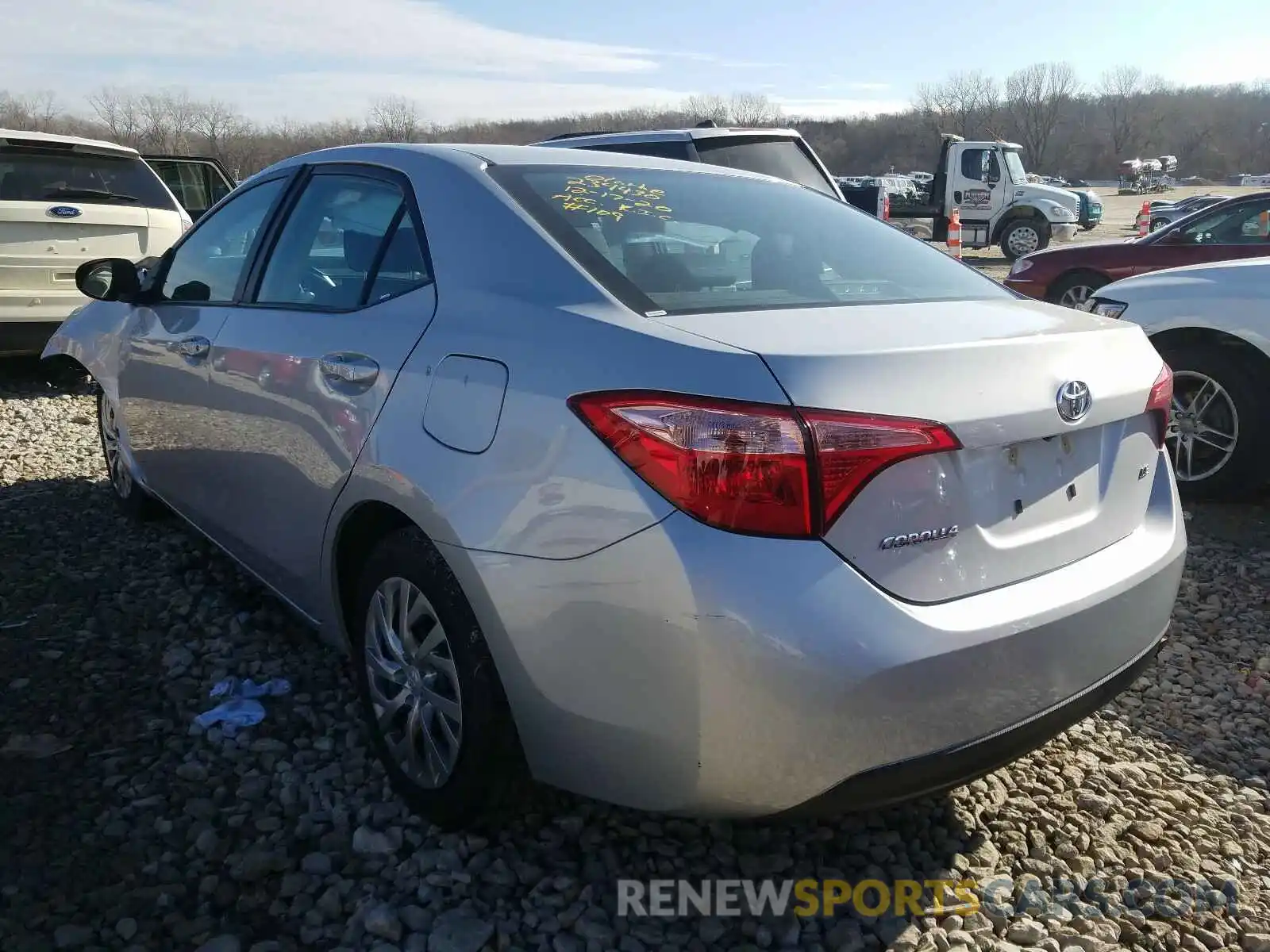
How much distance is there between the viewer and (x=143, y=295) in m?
3.91

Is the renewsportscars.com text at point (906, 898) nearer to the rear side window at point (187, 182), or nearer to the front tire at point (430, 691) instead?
the front tire at point (430, 691)

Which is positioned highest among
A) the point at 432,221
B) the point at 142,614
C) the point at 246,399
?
the point at 432,221

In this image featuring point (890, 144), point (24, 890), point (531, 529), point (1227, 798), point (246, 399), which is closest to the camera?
point (531, 529)

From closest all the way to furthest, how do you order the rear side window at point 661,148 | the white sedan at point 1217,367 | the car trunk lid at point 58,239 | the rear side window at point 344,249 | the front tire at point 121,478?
the rear side window at point 344,249 → the front tire at point 121,478 → the white sedan at point 1217,367 → the car trunk lid at point 58,239 → the rear side window at point 661,148

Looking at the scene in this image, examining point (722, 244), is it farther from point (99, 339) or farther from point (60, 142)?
point (60, 142)

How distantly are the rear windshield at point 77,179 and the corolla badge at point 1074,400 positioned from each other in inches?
283

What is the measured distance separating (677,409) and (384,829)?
4.58ft

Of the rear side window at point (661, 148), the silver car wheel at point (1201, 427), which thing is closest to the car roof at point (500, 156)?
the silver car wheel at point (1201, 427)

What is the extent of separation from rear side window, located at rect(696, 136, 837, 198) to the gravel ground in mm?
4950

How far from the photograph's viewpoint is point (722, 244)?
2.62 metres

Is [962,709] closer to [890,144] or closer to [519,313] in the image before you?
[519,313]

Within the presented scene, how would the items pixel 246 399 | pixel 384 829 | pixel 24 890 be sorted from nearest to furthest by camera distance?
pixel 24 890 < pixel 384 829 < pixel 246 399

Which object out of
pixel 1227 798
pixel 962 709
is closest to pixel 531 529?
pixel 962 709

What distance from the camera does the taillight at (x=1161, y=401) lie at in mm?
2355
